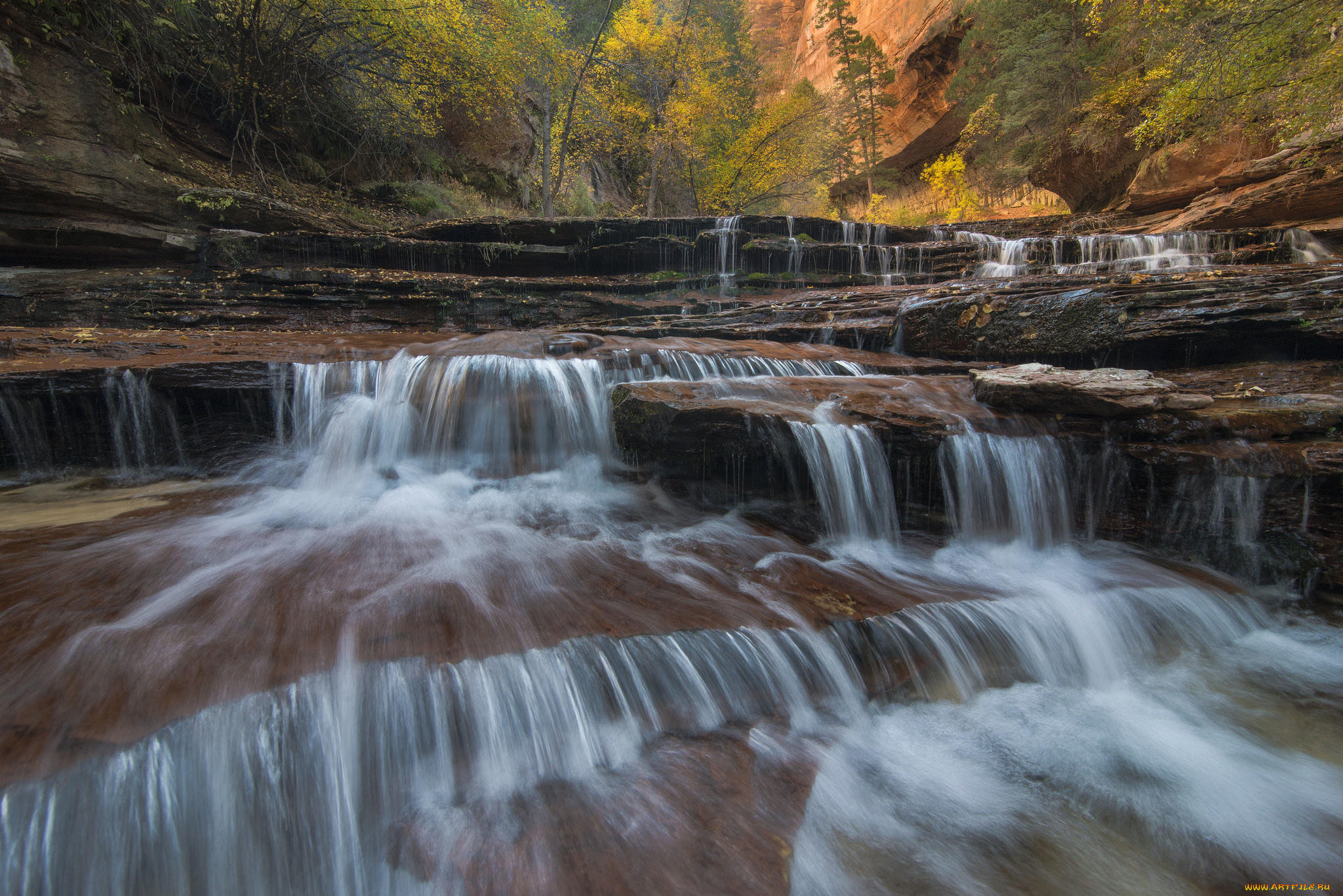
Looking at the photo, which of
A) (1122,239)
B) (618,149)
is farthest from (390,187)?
(1122,239)

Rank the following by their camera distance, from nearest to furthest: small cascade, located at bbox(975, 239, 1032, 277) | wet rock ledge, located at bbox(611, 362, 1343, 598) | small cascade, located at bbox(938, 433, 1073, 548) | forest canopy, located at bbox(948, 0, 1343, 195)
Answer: wet rock ledge, located at bbox(611, 362, 1343, 598) → small cascade, located at bbox(938, 433, 1073, 548) → forest canopy, located at bbox(948, 0, 1343, 195) → small cascade, located at bbox(975, 239, 1032, 277)

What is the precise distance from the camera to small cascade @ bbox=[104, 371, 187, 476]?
518cm

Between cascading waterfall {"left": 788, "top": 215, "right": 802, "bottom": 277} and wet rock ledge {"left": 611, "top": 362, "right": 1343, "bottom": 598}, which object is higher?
cascading waterfall {"left": 788, "top": 215, "right": 802, "bottom": 277}

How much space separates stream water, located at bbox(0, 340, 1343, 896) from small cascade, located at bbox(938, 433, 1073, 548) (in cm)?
3

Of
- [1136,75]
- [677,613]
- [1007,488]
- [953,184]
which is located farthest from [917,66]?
[677,613]

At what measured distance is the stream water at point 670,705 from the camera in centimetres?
193

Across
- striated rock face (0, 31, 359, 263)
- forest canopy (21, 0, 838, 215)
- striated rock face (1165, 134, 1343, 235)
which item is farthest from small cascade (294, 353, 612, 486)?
striated rock face (1165, 134, 1343, 235)

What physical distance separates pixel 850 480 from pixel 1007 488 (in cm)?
133

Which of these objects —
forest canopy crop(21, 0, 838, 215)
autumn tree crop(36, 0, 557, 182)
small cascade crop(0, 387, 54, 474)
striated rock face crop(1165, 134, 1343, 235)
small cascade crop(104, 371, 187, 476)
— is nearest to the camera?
small cascade crop(0, 387, 54, 474)

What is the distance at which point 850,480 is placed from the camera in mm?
4586

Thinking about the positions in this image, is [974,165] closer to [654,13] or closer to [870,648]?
[654,13]

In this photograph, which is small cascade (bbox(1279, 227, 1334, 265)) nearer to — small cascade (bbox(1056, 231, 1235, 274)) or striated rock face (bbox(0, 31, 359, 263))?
small cascade (bbox(1056, 231, 1235, 274))

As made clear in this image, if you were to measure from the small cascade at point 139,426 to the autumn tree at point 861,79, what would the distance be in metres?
29.4

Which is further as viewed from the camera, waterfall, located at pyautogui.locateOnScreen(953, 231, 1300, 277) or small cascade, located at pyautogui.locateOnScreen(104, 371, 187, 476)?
waterfall, located at pyautogui.locateOnScreen(953, 231, 1300, 277)
